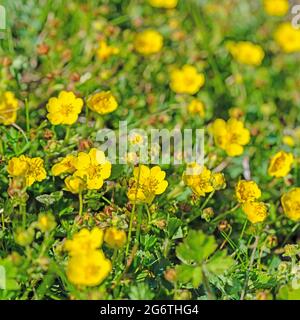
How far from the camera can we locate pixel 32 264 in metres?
2.05

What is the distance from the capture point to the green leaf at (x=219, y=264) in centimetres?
A: 205

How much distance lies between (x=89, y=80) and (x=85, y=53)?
0.45 metres

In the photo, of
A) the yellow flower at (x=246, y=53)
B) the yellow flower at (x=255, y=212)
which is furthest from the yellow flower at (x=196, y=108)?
the yellow flower at (x=255, y=212)

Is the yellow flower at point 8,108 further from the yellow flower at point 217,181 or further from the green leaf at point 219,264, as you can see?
the green leaf at point 219,264

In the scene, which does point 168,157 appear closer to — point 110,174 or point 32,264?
point 110,174

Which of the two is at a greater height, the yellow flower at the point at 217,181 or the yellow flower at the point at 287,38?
the yellow flower at the point at 287,38

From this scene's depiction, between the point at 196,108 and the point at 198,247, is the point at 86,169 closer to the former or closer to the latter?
the point at 198,247

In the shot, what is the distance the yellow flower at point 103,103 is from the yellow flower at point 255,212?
A: 2.45ft

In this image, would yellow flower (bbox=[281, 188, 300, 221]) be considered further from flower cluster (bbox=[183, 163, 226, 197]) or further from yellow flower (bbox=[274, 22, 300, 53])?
yellow flower (bbox=[274, 22, 300, 53])

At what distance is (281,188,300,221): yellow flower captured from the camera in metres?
2.55

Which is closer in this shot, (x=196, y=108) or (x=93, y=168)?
(x=93, y=168)

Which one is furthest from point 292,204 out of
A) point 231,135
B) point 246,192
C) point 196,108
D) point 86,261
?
point 86,261

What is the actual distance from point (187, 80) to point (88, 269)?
154cm

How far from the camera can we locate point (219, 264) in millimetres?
2059
